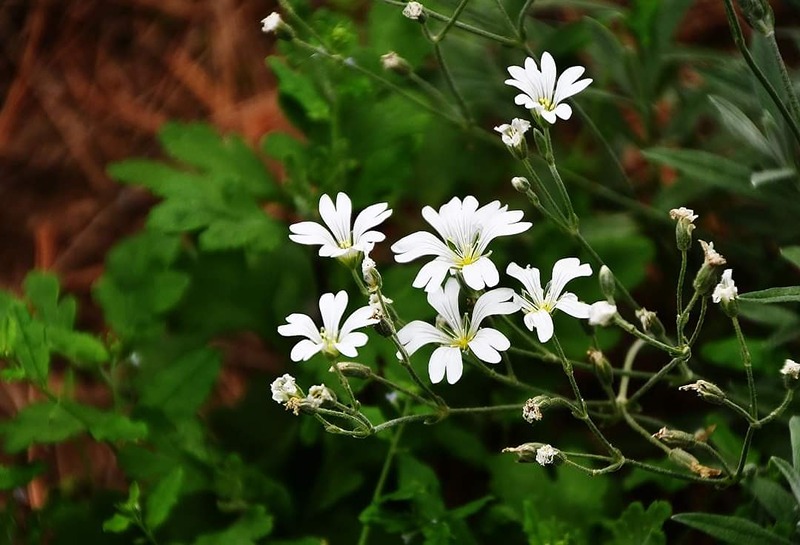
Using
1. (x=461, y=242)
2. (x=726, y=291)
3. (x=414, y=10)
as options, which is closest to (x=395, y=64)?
(x=414, y=10)

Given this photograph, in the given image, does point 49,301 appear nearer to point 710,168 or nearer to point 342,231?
point 342,231

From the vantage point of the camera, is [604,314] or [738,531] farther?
[738,531]

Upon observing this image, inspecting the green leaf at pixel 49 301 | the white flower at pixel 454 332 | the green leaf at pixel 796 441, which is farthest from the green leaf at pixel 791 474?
the green leaf at pixel 49 301

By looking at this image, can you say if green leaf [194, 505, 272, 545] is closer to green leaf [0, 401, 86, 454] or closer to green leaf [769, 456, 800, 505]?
green leaf [0, 401, 86, 454]

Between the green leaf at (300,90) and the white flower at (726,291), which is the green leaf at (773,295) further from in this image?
the green leaf at (300,90)

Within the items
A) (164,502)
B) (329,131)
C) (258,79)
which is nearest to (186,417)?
(164,502)

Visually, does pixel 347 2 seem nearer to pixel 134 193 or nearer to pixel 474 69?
pixel 474 69
